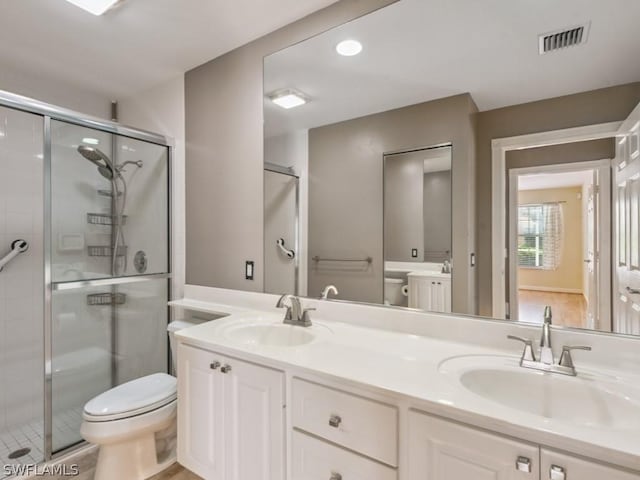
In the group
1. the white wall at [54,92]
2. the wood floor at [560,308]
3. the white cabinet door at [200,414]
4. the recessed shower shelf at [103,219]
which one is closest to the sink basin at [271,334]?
the white cabinet door at [200,414]

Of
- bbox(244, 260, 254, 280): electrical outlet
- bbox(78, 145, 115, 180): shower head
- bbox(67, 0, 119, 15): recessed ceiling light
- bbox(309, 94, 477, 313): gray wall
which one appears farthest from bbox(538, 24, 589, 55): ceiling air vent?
bbox(78, 145, 115, 180): shower head

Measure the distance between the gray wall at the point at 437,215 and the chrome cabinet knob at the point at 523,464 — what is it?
0.80m

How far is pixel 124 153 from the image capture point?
224 cm

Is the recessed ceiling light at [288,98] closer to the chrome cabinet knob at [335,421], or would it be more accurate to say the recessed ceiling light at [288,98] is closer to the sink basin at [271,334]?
the sink basin at [271,334]

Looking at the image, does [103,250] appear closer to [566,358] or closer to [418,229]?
[418,229]

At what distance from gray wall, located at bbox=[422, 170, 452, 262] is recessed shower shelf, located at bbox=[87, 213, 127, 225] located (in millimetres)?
2000

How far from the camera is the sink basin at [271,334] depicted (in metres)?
1.56

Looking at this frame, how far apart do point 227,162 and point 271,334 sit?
1098 mm

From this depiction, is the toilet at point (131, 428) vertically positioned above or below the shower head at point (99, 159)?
below

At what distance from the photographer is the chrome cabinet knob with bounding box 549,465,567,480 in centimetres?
73

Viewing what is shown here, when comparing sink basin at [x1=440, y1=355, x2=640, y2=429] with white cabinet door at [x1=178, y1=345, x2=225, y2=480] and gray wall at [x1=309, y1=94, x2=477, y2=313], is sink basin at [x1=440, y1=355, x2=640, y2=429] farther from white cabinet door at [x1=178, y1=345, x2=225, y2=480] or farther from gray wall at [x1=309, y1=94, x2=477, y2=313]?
white cabinet door at [x1=178, y1=345, x2=225, y2=480]

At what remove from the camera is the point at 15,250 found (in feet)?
7.04

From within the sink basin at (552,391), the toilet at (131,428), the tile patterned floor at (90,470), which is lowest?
the tile patterned floor at (90,470)

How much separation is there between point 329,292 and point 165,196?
4.68ft
